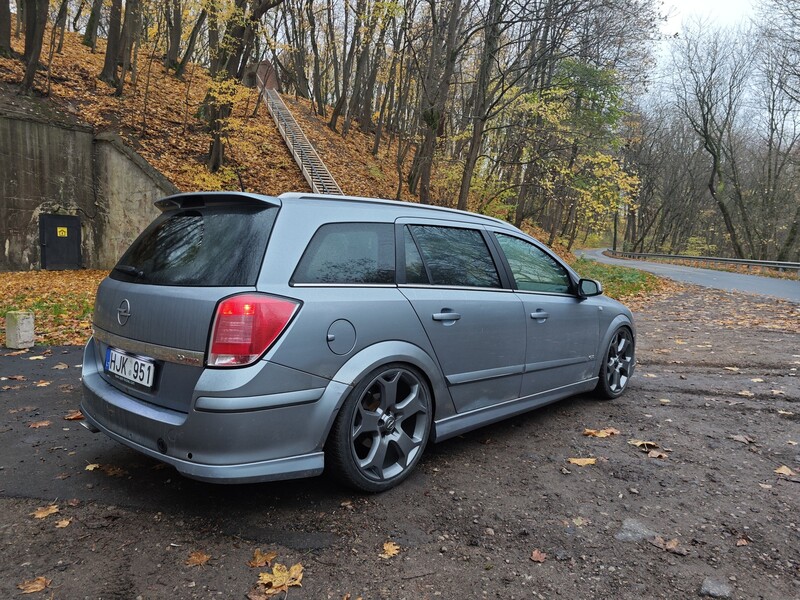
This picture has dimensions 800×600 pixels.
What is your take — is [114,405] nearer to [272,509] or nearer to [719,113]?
[272,509]

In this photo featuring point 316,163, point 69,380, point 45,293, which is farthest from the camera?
point 316,163

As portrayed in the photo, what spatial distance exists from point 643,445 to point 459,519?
72.7 inches

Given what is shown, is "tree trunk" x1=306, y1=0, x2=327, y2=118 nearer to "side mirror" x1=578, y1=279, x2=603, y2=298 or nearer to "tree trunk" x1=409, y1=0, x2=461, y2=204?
"tree trunk" x1=409, y1=0, x2=461, y2=204

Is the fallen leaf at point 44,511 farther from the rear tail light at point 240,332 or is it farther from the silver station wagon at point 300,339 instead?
the rear tail light at point 240,332

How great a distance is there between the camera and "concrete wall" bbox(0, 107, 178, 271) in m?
14.0

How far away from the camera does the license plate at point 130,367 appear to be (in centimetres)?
269

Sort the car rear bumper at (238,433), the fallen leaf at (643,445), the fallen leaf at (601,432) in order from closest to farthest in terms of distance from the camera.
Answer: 1. the car rear bumper at (238,433)
2. the fallen leaf at (643,445)
3. the fallen leaf at (601,432)

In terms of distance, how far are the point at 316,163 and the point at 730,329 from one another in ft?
57.8


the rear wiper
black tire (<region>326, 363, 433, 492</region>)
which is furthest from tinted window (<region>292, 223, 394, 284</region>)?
the rear wiper

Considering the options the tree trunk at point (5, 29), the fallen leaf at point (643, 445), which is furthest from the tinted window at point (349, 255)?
the tree trunk at point (5, 29)

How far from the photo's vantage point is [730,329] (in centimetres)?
892

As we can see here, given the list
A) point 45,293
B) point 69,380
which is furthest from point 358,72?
point 69,380

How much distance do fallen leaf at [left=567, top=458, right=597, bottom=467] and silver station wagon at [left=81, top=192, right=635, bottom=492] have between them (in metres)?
0.53

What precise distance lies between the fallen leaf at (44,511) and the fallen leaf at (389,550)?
1749 mm
